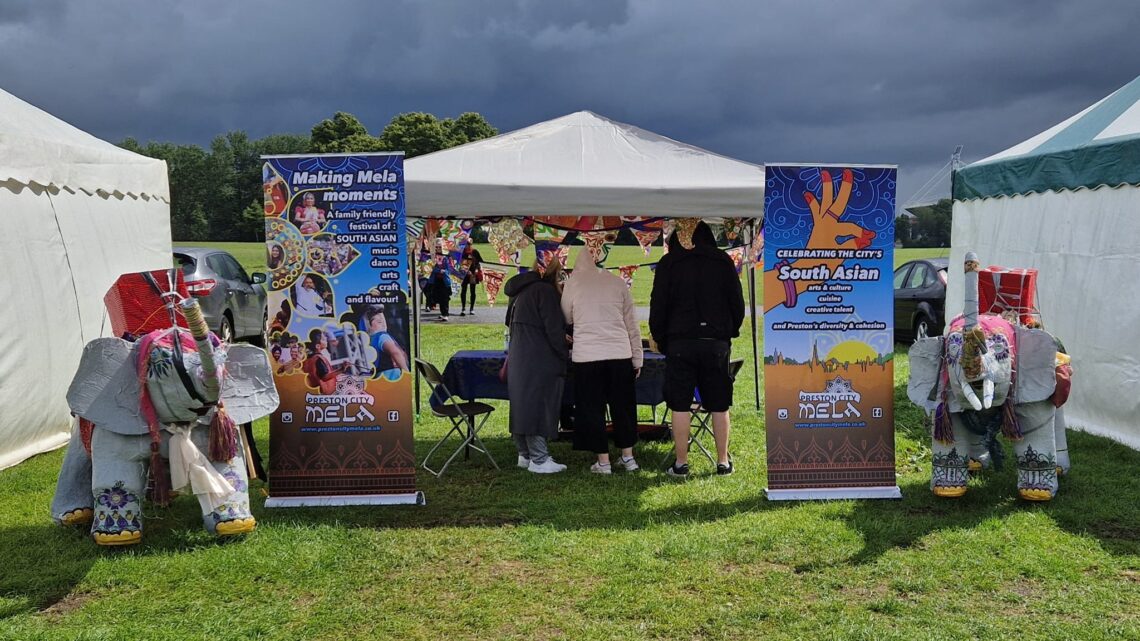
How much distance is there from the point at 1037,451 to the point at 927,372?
0.85m

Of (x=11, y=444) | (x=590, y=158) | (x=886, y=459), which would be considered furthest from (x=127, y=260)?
(x=886, y=459)

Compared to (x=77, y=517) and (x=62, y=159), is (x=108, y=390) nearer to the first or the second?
(x=77, y=517)

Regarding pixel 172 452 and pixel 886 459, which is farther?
pixel 886 459

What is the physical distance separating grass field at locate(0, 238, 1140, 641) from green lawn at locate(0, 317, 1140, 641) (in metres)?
0.01

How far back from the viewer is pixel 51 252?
702cm

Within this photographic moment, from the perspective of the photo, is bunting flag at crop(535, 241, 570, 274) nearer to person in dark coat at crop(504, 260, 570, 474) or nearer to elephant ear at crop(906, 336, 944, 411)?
person in dark coat at crop(504, 260, 570, 474)

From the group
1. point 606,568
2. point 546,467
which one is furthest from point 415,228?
point 606,568

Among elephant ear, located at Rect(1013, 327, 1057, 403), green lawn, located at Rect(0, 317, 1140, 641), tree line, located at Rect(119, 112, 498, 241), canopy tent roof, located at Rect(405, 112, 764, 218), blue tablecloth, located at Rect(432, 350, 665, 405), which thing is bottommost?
green lawn, located at Rect(0, 317, 1140, 641)

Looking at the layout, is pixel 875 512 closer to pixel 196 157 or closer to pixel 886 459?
pixel 886 459

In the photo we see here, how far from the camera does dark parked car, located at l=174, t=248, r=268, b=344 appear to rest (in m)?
11.4

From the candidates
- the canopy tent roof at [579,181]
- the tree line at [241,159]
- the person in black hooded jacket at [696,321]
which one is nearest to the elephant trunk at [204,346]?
the canopy tent roof at [579,181]

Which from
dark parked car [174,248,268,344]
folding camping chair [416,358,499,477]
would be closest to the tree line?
dark parked car [174,248,268,344]

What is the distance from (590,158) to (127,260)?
4.60m

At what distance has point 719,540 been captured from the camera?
4.86 m
